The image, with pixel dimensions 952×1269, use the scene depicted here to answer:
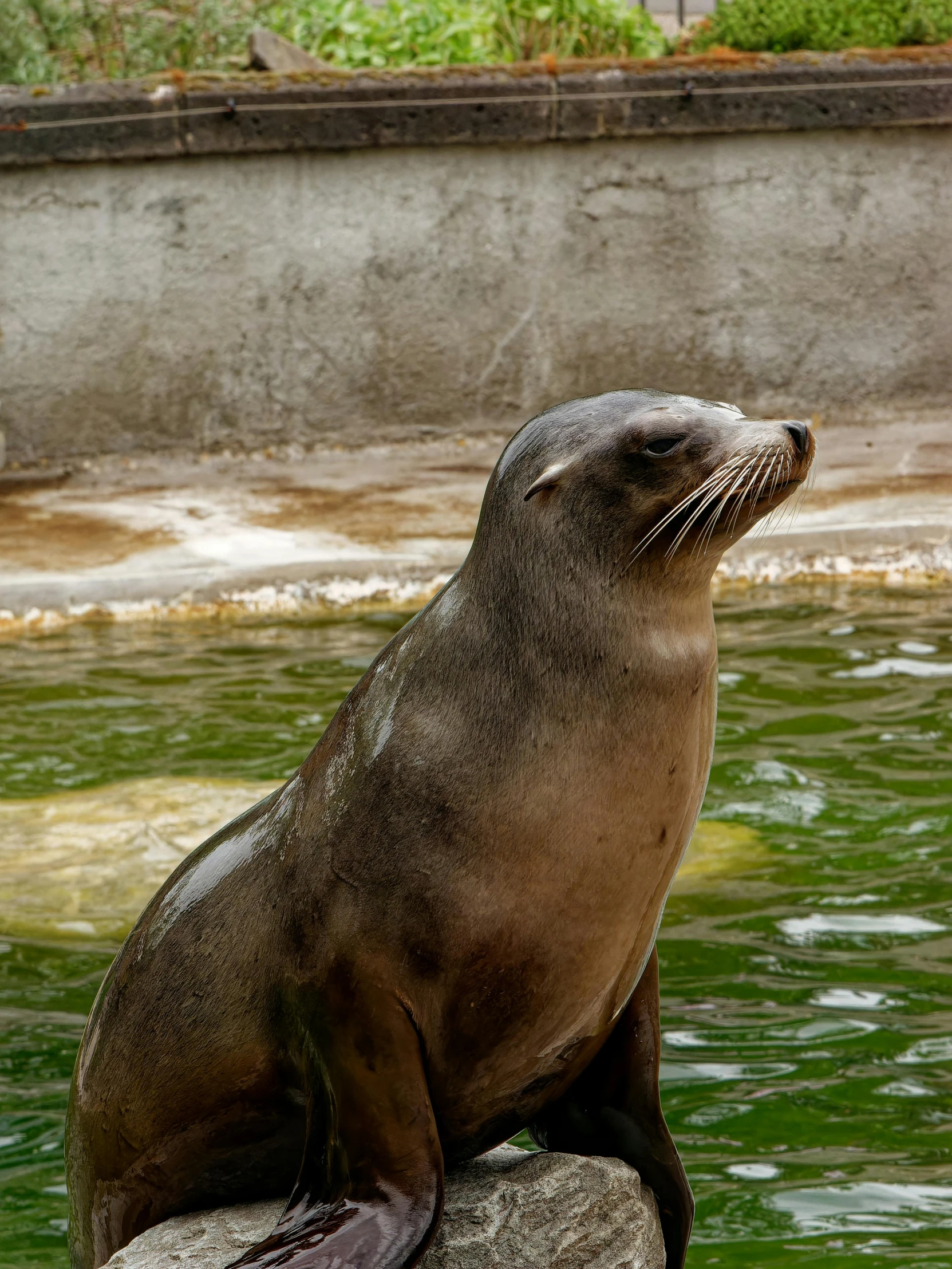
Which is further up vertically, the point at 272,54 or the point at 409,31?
the point at 409,31

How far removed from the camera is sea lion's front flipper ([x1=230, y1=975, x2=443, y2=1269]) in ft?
7.85

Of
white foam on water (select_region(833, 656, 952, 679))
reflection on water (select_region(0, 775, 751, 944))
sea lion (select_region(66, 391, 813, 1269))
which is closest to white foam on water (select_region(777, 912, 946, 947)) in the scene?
reflection on water (select_region(0, 775, 751, 944))

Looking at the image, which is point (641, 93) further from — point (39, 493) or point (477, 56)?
point (39, 493)

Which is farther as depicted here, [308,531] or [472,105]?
[472,105]

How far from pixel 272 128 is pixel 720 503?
909cm

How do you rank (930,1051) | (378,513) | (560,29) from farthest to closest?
(560,29) < (378,513) < (930,1051)

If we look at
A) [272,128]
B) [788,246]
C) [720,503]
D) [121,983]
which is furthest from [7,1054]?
[788,246]

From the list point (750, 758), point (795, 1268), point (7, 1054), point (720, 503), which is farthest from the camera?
point (750, 758)

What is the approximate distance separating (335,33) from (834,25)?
3.72 meters

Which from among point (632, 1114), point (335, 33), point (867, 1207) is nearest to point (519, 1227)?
point (632, 1114)

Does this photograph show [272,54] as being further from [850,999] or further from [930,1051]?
[930,1051]

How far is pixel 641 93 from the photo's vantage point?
10977 mm

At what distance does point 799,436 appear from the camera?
2416mm

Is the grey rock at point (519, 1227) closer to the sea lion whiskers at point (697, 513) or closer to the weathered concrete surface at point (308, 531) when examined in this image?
the sea lion whiskers at point (697, 513)
